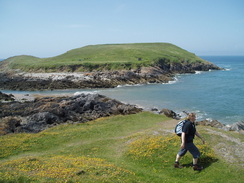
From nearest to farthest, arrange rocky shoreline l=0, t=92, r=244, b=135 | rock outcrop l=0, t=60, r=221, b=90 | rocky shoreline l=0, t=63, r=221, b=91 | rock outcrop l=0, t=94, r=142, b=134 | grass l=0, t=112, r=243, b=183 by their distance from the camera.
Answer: grass l=0, t=112, r=243, b=183 → rocky shoreline l=0, t=92, r=244, b=135 → rock outcrop l=0, t=94, r=142, b=134 → rocky shoreline l=0, t=63, r=221, b=91 → rock outcrop l=0, t=60, r=221, b=90

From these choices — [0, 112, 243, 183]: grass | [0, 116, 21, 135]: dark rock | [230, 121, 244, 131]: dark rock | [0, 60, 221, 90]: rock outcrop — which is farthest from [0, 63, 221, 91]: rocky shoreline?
[0, 112, 243, 183]: grass

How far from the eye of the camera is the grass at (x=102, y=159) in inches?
591

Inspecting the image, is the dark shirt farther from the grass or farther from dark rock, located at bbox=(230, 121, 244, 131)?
dark rock, located at bbox=(230, 121, 244, 131)

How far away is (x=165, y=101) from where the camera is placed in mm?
70938

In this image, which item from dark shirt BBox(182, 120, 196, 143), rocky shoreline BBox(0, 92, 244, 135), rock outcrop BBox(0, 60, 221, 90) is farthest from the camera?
rock outcrop BBox(0, 60, 221, 90)

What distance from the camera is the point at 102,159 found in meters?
20.2

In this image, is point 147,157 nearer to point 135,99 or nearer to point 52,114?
point 52,114

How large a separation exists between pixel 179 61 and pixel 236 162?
16448 centimetres

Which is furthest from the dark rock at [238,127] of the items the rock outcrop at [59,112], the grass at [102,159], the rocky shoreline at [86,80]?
the rocky shoreline at [86,80]

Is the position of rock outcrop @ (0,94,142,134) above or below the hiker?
below

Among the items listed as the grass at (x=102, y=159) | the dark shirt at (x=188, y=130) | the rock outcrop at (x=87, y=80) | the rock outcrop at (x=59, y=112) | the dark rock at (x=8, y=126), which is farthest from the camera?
the rock outcrop at (x=87, y=80)

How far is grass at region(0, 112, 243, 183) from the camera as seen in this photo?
49.2ft

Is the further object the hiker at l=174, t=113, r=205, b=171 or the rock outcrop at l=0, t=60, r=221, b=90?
the rock outcrop at l=0, t=60, r=221, b=90

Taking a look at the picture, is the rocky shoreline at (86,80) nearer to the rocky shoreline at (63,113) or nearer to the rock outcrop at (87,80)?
the rock outcrop at (87,80)
